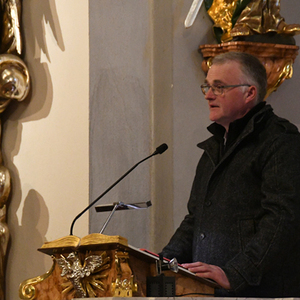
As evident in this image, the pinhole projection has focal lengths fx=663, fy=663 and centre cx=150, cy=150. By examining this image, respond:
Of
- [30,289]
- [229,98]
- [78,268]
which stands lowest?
[30,289]

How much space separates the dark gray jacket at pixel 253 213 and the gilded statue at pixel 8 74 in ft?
4.28

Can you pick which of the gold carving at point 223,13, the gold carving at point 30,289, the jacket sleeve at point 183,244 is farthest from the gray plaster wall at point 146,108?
the gold carving at point 30,289

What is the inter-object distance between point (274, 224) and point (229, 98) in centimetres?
78

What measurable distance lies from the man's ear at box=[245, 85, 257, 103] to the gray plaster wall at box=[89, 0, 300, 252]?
982 millimetres

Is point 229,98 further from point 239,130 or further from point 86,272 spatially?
point 86,272

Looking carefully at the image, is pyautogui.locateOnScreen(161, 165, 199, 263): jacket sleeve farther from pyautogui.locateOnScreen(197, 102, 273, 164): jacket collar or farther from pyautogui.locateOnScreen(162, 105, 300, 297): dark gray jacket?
pyautogui.locateOnScreen(197, 102, 273, 164): jacket collar

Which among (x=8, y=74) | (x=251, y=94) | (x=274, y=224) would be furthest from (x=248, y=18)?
(x=274, y=224)

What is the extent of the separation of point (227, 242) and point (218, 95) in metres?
0.77

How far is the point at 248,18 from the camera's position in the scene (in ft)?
14.4

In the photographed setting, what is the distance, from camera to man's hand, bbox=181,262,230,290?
264 centimetres

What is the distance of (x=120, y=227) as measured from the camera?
4000 mm

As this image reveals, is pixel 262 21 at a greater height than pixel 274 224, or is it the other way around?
pixel 262 21

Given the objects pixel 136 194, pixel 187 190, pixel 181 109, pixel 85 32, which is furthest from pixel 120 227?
pixel 85 32

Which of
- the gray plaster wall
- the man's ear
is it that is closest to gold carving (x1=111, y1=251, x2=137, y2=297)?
the man's ear
